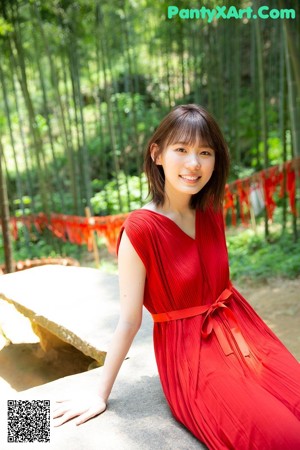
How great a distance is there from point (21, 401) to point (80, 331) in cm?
104

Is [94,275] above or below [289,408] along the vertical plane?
below

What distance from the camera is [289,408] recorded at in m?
1.54

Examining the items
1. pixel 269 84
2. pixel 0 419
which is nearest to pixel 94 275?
pixel 0 419

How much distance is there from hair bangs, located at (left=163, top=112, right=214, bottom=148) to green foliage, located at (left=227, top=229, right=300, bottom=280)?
3.99 m

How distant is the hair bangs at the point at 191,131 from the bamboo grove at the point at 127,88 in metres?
3.38

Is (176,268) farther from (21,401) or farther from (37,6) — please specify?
(37,6)

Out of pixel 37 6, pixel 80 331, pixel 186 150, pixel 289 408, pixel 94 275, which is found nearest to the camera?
→ pixel 289 408

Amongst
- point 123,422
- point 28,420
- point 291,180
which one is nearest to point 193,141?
point 123,422

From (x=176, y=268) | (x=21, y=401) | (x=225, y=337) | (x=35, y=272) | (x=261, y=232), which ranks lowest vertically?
(x=261, y=232)

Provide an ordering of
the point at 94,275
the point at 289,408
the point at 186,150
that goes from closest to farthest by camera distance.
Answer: the point at 289,408
the point at 186,150
the point at 94,275

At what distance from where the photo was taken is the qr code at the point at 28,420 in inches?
66.0

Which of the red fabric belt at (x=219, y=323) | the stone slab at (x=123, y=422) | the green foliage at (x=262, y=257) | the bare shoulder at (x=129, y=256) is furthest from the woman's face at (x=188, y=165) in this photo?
the green foliage at (x=262, y=257)

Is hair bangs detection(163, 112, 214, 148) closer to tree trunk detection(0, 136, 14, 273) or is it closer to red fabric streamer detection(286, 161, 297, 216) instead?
tree trunk detection(0, 136, 14, 273)

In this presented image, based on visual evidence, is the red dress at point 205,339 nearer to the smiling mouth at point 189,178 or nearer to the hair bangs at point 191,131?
the smiling mouth at point 189,178
